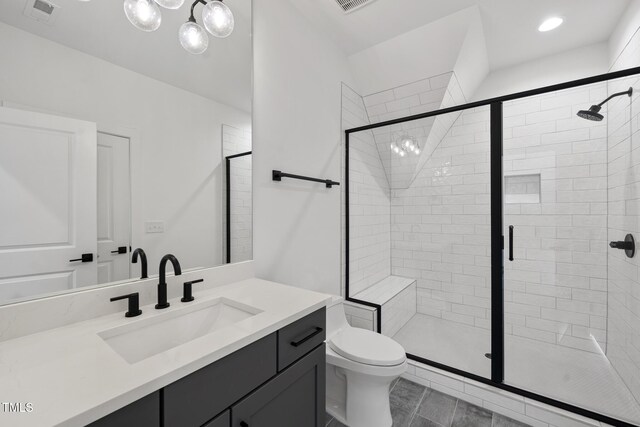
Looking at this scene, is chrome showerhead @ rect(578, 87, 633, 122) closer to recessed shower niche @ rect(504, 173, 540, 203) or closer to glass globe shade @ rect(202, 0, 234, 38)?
recessed shower niche @ rect(504, 173, 540, 203)

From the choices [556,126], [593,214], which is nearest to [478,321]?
[593,214]

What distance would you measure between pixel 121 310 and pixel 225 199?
649 millimetres

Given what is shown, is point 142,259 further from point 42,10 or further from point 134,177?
point 42,10

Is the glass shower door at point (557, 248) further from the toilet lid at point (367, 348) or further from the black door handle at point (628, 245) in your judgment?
the toilet lid at point (367, 348)

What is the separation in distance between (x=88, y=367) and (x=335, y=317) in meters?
1.38

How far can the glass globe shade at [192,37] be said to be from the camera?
1.21 meters

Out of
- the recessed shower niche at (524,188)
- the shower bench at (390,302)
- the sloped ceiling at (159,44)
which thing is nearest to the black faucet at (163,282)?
the sloped ceiling at (159,44)

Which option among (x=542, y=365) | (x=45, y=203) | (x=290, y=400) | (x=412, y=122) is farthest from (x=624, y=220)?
(x=45, y=203)

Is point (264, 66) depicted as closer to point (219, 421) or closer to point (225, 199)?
point (225, 199)

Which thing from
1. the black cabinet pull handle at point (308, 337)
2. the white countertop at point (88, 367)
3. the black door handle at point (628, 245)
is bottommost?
the black cabinet pull handle at point (308, 337)

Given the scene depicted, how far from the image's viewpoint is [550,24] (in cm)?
203

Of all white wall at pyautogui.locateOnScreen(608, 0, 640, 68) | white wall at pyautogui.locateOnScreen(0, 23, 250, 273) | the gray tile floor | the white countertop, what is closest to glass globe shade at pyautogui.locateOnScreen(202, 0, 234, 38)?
white wall at pyautogui.locateOnScreen(0, 23, 250, 273)

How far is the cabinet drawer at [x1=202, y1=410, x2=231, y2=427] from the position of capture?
0.70 m

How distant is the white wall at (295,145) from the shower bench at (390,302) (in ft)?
0.95
